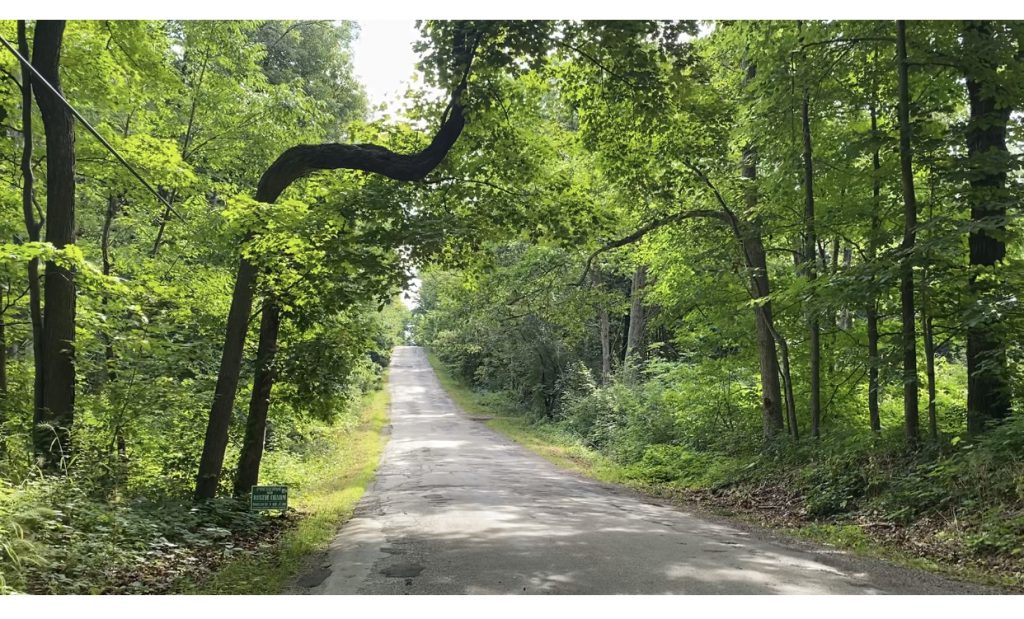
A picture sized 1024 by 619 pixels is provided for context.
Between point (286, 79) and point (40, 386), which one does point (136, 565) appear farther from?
point (286, 79)

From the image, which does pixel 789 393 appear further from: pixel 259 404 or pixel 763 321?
pixel 259 404

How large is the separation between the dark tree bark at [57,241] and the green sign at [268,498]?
7.69ft

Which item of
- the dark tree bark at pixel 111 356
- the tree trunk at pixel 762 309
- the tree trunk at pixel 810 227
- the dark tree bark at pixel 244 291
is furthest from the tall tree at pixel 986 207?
the dark tree bark at pixel 111 356

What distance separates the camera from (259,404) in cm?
1017

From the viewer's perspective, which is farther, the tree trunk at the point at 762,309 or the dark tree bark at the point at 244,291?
the tree trunk at the point at 762,309

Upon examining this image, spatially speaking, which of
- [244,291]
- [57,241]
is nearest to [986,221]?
[244,291]

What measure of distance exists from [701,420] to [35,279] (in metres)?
13.1

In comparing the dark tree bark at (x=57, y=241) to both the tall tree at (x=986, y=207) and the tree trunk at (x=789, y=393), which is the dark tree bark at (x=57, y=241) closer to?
the tall tree at (x=986, y=207)

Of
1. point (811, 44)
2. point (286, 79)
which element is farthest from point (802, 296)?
point (286, 79)

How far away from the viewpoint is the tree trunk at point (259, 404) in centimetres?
1002

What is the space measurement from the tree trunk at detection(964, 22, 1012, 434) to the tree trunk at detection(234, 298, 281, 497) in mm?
9399

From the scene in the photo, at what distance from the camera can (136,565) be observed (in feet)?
19.1

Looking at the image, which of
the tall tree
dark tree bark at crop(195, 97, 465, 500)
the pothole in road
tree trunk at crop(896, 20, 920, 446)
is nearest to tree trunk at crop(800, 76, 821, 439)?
tree trunk at crop(896, 20, 920, 446)

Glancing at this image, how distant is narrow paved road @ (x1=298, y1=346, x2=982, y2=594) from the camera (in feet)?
17.7
